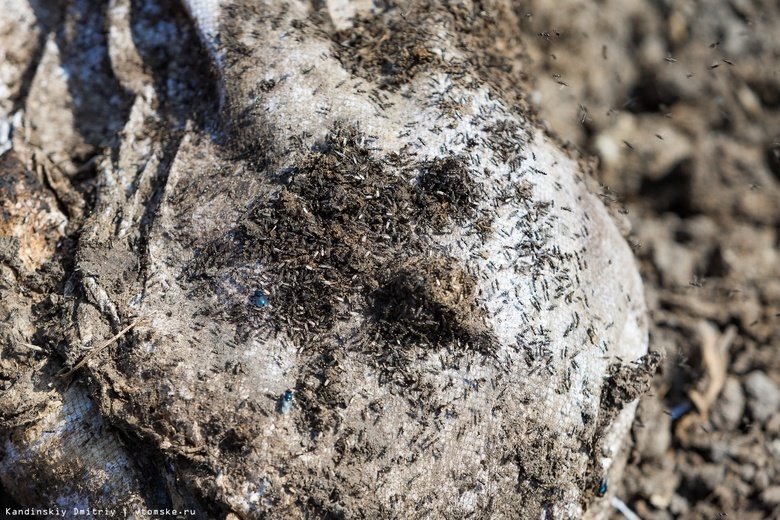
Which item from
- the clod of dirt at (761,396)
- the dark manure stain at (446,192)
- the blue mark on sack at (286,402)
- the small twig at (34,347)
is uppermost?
the dark manure stain at (446,192)

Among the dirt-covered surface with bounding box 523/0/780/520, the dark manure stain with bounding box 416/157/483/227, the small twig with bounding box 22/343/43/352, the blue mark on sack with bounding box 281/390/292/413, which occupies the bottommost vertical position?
the dirt-covered surface with bounding box 523/0/780/520

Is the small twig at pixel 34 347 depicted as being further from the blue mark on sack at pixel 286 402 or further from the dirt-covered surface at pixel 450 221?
the blue mark on sack at pixel 286 402

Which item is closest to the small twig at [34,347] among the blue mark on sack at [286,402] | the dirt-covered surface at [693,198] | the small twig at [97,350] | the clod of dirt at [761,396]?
the small twig at [97,350]

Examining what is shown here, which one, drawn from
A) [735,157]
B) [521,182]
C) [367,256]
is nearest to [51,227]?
[367,256]

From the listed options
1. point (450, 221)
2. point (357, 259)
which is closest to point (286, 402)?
point (357, 259)

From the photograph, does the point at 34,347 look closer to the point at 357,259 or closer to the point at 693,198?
the point at 357,259

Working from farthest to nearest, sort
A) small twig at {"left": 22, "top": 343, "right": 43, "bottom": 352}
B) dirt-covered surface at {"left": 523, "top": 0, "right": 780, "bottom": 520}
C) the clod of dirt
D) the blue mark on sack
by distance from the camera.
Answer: the clod of dirt, dirt-covered surface at {"left": 523, "top": 0, "right": 780, "bottom": 520}, small twig at {"left": 22, "top": 343, "right": 43, "bottom": 352}, the blue mark on sack

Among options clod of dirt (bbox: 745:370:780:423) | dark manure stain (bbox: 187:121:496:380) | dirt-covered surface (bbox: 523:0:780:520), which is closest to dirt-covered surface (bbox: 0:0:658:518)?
dark manure stain (bbox: 187:121:496:380)

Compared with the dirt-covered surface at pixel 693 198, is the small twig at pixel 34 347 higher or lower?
higher

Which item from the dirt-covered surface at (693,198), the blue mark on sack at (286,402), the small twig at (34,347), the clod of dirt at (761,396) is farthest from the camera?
the clod of dirt at (761,396)

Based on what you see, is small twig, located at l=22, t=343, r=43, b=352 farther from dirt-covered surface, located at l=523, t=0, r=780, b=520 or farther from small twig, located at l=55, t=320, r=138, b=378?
dirt-covered surface, located at l=523, t=0, r=780, b=520
